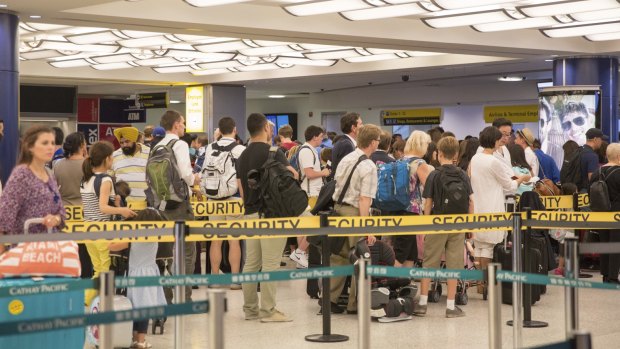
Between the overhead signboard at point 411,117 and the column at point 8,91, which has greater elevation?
the overhead signboard at point 411,117

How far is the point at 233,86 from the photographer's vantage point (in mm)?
25688

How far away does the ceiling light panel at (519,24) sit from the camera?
15.2 meters

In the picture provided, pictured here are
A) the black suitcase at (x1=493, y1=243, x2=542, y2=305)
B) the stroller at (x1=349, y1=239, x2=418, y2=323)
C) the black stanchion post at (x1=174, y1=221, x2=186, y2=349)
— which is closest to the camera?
the black stanchion post at (x1=174, y1=221, x2=186, y2=349)

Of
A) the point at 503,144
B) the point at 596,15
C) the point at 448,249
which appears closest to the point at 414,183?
the point at 448,249

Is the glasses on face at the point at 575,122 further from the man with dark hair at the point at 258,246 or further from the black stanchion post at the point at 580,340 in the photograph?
A: the black stanchion post at the point at 580,340

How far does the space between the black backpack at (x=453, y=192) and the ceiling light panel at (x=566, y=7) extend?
5.09 meters

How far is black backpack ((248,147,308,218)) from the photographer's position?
8.91 meters

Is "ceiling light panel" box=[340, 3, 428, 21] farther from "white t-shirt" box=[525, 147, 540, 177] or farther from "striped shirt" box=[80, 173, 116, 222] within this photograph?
"striped shirt" box=[80, 173, 116, 222]

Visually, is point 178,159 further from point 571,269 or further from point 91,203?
point 571,269

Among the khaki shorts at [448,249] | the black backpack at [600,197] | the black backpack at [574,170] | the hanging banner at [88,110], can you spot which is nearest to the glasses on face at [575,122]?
the black backpack at [574,170]

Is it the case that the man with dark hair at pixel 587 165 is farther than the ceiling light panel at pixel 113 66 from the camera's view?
No

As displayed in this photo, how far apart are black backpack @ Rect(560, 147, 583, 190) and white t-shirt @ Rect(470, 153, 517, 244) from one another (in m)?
3.40

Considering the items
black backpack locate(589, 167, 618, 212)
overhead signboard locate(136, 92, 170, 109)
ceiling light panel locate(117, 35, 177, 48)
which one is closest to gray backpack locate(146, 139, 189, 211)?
black backpack locate(589, 167, 618, 212)

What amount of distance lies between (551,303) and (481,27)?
6.76m
